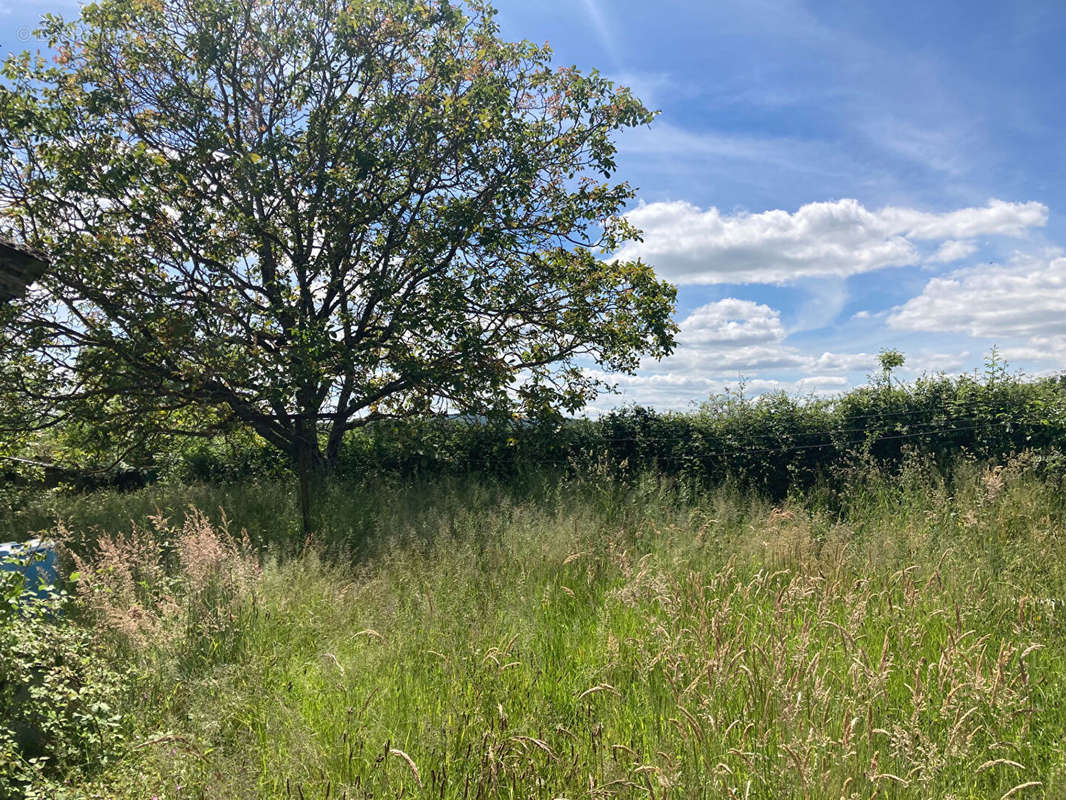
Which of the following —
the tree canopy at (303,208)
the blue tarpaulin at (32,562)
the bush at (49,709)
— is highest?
the tree canopy at (303,208)

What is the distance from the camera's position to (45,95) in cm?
970

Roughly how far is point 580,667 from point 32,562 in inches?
182

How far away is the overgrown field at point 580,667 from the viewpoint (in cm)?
267

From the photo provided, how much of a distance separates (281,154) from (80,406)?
16.9ft

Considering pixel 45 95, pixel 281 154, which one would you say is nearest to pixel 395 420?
pixel 281 154

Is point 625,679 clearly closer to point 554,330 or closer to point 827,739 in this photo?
point 827,739

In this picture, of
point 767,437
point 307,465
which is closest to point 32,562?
point 307,465

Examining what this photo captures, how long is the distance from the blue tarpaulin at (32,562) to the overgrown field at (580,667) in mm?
311

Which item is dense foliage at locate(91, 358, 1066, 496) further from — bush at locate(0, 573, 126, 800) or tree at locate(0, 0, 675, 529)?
bush at locate(0, 573, 126, 800)

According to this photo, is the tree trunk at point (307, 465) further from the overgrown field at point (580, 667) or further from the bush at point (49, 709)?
the bush at point (49, 709)

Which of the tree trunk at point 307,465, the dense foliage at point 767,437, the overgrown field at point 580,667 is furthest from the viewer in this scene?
the dense foliage at point 767,437

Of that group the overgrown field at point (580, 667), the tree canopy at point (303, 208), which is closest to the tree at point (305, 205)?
the tree canopy at point (303, 208)

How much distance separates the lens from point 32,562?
5348mm

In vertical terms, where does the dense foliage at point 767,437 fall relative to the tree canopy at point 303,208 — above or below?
below
